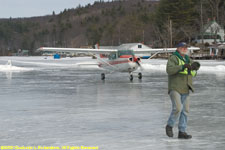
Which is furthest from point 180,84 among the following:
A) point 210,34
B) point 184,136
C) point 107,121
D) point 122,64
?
point 210,34

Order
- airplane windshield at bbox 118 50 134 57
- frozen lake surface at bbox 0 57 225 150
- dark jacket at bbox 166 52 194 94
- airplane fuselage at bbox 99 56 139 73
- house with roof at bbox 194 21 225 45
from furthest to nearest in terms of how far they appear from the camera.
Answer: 1. house with roof at bbox 194 21 225 45
2. airplane windshield at bbox 118 50 134 57
3. airplane fuselage at bbox 99 56 139 73
4. dark jacket at bbox 166 52 194 94
5. frozen lake surface at bbox 0 57 225 150

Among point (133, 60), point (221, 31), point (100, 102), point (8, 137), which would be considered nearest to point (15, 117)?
point (8, 137)

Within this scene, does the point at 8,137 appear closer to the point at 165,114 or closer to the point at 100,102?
the point at 165,114

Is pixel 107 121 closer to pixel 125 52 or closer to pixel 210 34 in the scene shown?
pixel 125 52

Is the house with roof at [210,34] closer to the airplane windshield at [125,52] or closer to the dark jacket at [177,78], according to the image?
the airplane windshield at [125,52]

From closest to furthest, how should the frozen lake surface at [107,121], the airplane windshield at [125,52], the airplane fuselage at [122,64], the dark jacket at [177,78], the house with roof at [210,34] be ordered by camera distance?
the frozen lake surface at [107,121]
the dark jacket at [177,78]
the airplane fuselage at [122,64]
the airplane windshield at [125,52]
the house with roof at [210,34]

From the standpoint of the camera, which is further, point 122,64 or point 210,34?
point 210,34

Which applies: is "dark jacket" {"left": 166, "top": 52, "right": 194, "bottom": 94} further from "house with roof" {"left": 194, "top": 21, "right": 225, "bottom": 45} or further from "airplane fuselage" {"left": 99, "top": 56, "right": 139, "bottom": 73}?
"house with roof" {"left": 194, "top": 21, "right": 225, "bottom": 45}

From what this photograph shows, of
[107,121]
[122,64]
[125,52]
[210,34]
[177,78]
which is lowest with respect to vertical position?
[107,121]

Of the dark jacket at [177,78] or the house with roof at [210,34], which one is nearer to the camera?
the dark jacket at [177,78]

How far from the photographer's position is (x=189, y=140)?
654 cm

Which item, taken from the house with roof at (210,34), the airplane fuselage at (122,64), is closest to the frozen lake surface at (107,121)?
the airplane fuselage at (122,64)

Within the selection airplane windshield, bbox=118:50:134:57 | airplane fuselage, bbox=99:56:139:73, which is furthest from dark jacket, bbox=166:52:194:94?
airplane windshield, bbox=118:50:134:57

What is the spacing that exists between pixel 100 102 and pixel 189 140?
5.77 m
